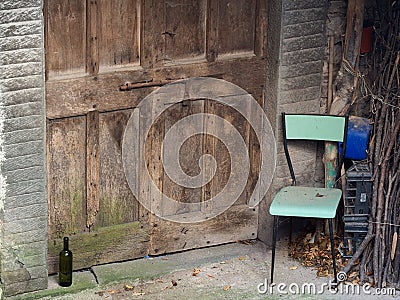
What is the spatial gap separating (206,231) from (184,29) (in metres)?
1.47

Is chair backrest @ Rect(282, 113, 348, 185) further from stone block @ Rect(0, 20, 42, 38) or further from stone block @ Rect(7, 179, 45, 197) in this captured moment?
stone block @ Rect(0, 20, 42, 38)

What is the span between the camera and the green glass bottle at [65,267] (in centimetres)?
590

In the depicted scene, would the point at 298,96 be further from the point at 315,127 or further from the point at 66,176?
the point at 66,176

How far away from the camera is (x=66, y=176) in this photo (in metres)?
5.87

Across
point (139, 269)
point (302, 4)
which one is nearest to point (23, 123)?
point (139, 269)

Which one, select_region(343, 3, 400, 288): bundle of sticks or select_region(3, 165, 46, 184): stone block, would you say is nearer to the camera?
select_region(3, 165, 46, 184): stone block

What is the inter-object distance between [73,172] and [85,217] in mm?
340

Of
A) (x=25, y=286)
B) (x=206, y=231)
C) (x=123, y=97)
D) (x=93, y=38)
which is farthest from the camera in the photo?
(x=206, y=231)

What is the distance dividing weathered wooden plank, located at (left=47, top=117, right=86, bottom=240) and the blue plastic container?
5.89 ft

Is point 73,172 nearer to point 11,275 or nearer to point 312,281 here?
point 11,275

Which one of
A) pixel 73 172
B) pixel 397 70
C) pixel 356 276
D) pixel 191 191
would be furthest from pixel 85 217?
pixel 397 70

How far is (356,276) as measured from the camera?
611 centimetres

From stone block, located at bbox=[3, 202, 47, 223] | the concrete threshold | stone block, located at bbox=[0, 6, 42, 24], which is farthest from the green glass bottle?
stone block, located at bbox=[0, 6, 42, 24]

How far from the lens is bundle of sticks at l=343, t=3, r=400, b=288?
6031mm
